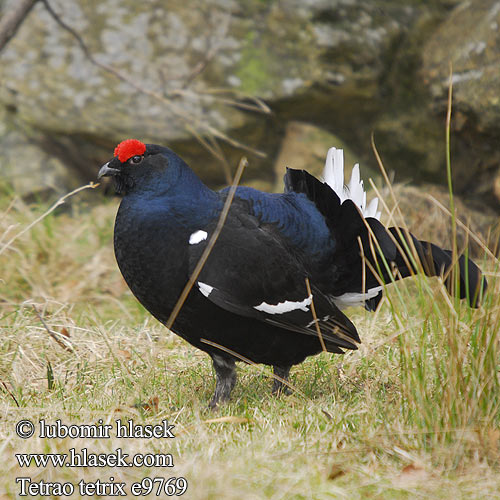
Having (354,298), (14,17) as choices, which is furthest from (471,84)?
(14,17)

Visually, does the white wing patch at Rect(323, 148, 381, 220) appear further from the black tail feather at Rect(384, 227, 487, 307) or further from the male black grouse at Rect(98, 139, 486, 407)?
the black tail feather at Rect(384, 227, 487, 307)

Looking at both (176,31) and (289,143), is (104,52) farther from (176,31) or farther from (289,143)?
(289,143)

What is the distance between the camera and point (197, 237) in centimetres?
276

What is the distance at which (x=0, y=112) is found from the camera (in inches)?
250

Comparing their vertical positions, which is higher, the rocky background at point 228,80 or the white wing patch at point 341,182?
the rocky background at point 228,80

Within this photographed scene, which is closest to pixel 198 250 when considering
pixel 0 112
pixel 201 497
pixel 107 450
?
pixel 107 450

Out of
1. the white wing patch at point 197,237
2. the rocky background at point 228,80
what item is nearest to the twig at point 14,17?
the rocky background at point 228,80

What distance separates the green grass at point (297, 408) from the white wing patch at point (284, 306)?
1.12 feet

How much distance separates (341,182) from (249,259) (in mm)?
785

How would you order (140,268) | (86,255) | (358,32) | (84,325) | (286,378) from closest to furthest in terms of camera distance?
1. (140,268)
2. (286,378)
3. (84,325)
4. (86,255)
5. (358,32)

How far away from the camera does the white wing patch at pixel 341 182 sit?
3.31m

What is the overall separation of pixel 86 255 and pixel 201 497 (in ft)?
11.6

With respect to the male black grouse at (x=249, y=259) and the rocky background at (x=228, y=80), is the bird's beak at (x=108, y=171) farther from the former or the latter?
the rocky background at (x=228, y=80)

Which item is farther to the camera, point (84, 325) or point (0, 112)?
point (0, 112)
